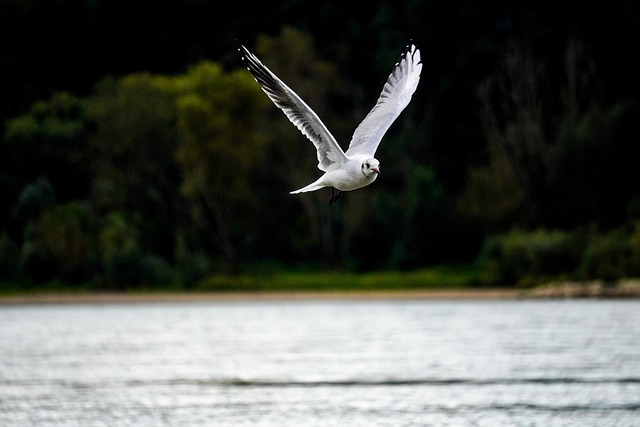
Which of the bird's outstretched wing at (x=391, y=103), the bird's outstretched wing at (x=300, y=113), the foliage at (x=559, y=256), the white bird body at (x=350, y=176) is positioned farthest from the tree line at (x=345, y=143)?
the white bird body at (x=350, y=176)

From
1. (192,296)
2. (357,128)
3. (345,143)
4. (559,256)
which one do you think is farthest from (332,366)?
(345,143)

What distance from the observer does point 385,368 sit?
131ft

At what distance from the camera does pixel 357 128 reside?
1766cm

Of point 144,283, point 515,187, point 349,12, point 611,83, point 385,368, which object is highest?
point 349,12

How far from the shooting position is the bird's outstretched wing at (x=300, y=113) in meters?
17.0

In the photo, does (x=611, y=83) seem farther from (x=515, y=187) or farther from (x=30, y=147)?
(x=30, y=147)

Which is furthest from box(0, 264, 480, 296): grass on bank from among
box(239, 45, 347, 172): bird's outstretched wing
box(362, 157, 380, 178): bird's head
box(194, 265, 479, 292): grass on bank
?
box(362, 157, 380, 178): bird's head

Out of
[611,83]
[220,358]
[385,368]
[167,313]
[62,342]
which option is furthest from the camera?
[611,83]

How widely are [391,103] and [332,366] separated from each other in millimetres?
22356

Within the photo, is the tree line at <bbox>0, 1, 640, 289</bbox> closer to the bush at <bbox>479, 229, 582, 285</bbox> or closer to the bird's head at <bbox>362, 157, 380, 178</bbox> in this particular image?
the bush at <bbox>479, 229, 582, 285</bbox>

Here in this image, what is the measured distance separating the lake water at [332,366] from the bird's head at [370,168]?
12.6 metres

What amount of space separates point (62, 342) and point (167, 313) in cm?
1636

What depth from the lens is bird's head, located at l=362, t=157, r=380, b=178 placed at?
16.2 meters

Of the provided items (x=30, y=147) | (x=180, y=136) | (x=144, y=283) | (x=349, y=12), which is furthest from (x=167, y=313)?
(x=349, y=12)
